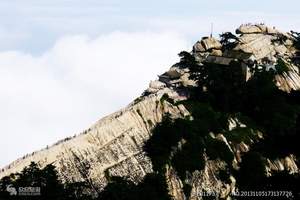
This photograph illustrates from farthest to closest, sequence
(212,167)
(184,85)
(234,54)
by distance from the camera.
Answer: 1. (234,54)
2. (184,85)
3. (212,167)

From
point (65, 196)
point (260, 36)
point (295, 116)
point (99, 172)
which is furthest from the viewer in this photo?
point (260, 36)

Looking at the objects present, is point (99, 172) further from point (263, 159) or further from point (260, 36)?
point (260, 36)

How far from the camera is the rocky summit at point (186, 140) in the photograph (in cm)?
8064

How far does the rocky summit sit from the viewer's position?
80.6 metres

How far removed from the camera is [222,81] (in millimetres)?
111188

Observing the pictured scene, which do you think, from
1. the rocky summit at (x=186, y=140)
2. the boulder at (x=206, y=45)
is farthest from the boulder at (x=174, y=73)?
the boulder at (x=206, y=45)

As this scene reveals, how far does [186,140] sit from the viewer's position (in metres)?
87.6

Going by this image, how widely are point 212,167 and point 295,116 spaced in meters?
24.7

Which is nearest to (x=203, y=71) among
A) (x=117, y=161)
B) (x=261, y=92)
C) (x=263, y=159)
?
(x=261, y=92)

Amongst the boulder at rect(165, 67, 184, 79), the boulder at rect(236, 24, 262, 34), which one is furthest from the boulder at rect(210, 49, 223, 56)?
the boulder at rect(236, 24, 262, 34)

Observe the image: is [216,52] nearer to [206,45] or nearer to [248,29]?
[206,45]

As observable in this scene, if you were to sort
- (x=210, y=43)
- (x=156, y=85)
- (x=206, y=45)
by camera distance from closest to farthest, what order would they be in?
(x=156, y=85), (x=206, y=45), (x=210, y=43)

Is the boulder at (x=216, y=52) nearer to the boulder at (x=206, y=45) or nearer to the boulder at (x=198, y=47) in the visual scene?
the boulder at (x=206, y=45)

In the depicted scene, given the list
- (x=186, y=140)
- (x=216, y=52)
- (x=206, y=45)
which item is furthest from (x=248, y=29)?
(x=186, y=140)
